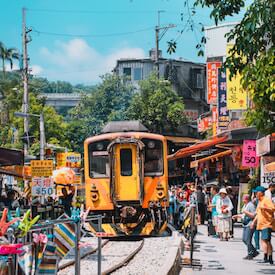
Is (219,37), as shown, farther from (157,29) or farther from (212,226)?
(212,226)

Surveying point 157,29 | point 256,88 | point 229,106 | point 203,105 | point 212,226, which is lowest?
point 212,226

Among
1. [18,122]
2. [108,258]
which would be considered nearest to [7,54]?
[18,122]

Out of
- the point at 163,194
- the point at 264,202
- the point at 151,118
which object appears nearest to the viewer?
the point at 264,202

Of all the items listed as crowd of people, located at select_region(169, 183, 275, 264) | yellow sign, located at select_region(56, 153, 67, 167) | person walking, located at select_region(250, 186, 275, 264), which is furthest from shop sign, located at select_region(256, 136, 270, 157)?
yellow sign, located at select_region(56, 153, 67, 167)

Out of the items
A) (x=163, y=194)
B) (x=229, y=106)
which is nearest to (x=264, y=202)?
(x=163, y=194)

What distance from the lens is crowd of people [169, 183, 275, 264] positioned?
47.8ft

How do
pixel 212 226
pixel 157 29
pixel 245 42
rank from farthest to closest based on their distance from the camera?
1. pixel 157 29
2. pixel 212 226
3. pixel 245 42

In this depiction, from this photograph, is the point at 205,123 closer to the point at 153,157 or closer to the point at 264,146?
the point at 264,146

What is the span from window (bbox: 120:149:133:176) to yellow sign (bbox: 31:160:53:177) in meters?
6.34

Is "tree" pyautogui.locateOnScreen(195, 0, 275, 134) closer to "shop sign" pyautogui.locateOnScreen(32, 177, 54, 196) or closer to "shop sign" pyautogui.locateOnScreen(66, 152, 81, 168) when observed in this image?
"shop sign" pyautogui.locateOnScreen(32, 177, 54, 196)

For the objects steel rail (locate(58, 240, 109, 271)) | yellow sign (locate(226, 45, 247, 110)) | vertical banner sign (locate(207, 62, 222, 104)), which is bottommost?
steel rail (locate(58, 240, 109, 271))

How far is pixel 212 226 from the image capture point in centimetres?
2361

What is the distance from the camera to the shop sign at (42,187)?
26250 mm

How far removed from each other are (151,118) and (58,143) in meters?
9.17
